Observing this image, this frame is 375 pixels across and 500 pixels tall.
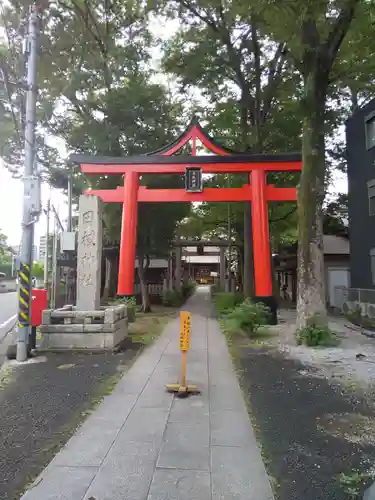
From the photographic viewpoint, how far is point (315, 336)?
9719 millimetres

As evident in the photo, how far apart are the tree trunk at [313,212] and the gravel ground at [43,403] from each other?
477 centimetres

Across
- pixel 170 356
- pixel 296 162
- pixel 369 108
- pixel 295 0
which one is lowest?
pixel 170 356

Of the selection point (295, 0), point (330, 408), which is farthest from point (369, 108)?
point (330, 408)

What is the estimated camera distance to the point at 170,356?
9.06 m

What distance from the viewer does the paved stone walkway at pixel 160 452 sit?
318 cm

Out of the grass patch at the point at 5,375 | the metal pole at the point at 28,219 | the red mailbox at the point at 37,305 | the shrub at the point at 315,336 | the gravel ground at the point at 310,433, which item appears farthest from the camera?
the shrub at the point at 315,336

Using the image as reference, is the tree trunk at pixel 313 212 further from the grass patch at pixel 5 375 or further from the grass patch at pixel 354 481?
the grass patch at pixel 5 375

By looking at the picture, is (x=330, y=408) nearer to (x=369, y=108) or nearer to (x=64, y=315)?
(x=64, y=315)

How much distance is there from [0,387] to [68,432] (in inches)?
98.1

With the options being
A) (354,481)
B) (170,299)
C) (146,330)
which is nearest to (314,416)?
(354,481)

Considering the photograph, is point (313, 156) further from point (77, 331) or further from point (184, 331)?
point (77, 331)

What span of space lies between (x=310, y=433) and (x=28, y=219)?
676cm

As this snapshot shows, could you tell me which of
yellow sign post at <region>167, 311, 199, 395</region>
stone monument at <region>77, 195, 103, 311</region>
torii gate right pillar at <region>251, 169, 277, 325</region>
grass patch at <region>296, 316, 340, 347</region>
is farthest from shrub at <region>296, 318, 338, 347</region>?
stone monument at <region>77, 195, 103, 311</region>

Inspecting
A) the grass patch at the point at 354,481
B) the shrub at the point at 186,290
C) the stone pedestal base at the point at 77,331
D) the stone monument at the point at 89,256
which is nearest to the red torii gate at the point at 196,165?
the stone monument at the point at 89,256
